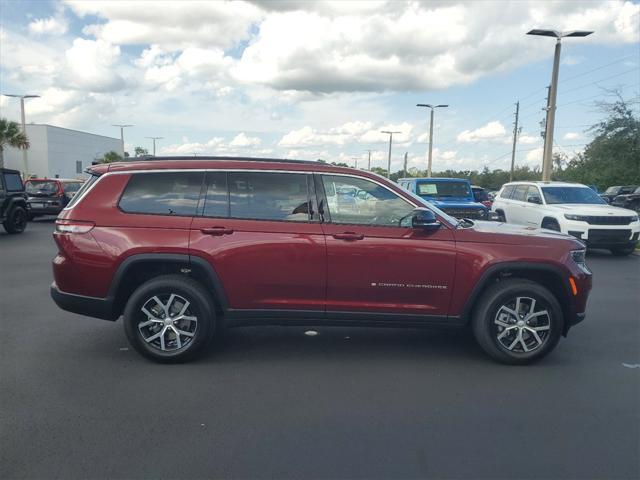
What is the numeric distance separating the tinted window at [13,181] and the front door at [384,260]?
518 inches

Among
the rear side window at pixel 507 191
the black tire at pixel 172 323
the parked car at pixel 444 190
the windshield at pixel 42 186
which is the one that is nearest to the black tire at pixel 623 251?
the rear side window at pixel 507 191

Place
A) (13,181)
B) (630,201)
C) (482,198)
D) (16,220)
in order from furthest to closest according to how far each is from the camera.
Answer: (630,201) < (482,198) < (16,220) < (13,181)

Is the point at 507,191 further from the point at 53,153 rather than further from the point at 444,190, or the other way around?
the point at 53,153

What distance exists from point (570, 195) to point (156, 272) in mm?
10926

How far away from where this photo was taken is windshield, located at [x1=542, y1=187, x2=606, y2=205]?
12719 mm

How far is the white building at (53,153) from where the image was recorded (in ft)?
221

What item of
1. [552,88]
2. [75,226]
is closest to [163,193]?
[75,226]

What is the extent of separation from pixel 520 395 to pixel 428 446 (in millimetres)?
1232

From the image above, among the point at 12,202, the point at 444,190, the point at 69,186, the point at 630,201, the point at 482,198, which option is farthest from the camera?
the point at 630,201

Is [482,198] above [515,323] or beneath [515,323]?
above

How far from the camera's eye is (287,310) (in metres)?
4.90

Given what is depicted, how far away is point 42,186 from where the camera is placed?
2003 cm

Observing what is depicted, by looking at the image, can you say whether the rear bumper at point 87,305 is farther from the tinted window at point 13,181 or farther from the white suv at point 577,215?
the tinted window at point 13,181

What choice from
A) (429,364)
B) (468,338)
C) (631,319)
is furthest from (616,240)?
(429,364)
